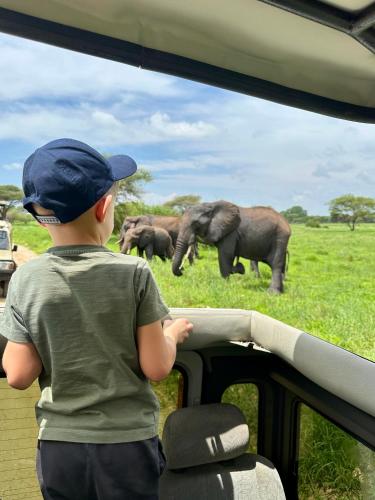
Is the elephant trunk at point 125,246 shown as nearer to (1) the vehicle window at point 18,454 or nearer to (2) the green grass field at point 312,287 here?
(2) the green grass field at point 312,287

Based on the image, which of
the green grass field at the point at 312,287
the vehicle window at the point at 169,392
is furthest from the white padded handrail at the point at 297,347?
the green grass field at the point at 312,287

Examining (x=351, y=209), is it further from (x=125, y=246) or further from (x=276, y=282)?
(x=125, y=246)

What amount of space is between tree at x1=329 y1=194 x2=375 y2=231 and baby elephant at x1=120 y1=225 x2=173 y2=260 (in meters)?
5.36

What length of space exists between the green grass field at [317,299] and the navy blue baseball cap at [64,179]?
0.87 meters

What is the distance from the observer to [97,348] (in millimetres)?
804

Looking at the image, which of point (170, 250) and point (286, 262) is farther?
point (286, 262)

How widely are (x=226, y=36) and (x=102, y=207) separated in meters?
0.57

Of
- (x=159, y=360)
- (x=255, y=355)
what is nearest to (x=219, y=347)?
(x=255, y=355)

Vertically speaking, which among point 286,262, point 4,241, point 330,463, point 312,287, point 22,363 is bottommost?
point 312,287

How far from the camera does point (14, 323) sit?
32.3 inches

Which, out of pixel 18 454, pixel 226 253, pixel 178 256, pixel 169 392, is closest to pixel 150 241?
pixel 178 256

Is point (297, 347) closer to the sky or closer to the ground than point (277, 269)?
A: closer to the sky

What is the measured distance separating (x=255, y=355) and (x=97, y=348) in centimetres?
89

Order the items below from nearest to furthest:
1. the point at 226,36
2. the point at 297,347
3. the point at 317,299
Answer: the point at 226,36, the point at 297,347, the point at 317,299
